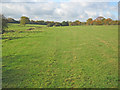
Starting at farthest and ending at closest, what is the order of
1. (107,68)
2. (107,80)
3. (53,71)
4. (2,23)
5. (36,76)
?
(2,23) < (107,68) < (53,71) < (36,76) < (107,80)

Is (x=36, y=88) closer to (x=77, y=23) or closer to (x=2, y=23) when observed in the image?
(x=2, y=23)

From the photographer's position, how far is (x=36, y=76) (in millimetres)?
8828

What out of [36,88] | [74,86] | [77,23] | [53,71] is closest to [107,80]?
[74,86]

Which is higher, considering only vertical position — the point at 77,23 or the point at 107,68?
the point at 77,23

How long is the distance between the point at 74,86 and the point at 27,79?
3.30 meters

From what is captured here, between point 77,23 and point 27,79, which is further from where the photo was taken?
point 77,23

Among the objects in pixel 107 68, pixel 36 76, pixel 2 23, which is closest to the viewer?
pixel 36 76

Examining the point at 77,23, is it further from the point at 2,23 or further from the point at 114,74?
the point at 114,74

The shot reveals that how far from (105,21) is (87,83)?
77.2 meters

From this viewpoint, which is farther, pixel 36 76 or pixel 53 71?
pixel 53 71

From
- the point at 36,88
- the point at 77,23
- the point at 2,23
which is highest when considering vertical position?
the point at 77,23

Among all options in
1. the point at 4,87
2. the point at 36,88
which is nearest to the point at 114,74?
the point at 36,88

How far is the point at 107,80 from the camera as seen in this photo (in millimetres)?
8086

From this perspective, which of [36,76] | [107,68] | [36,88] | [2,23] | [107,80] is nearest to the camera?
[36,88]
